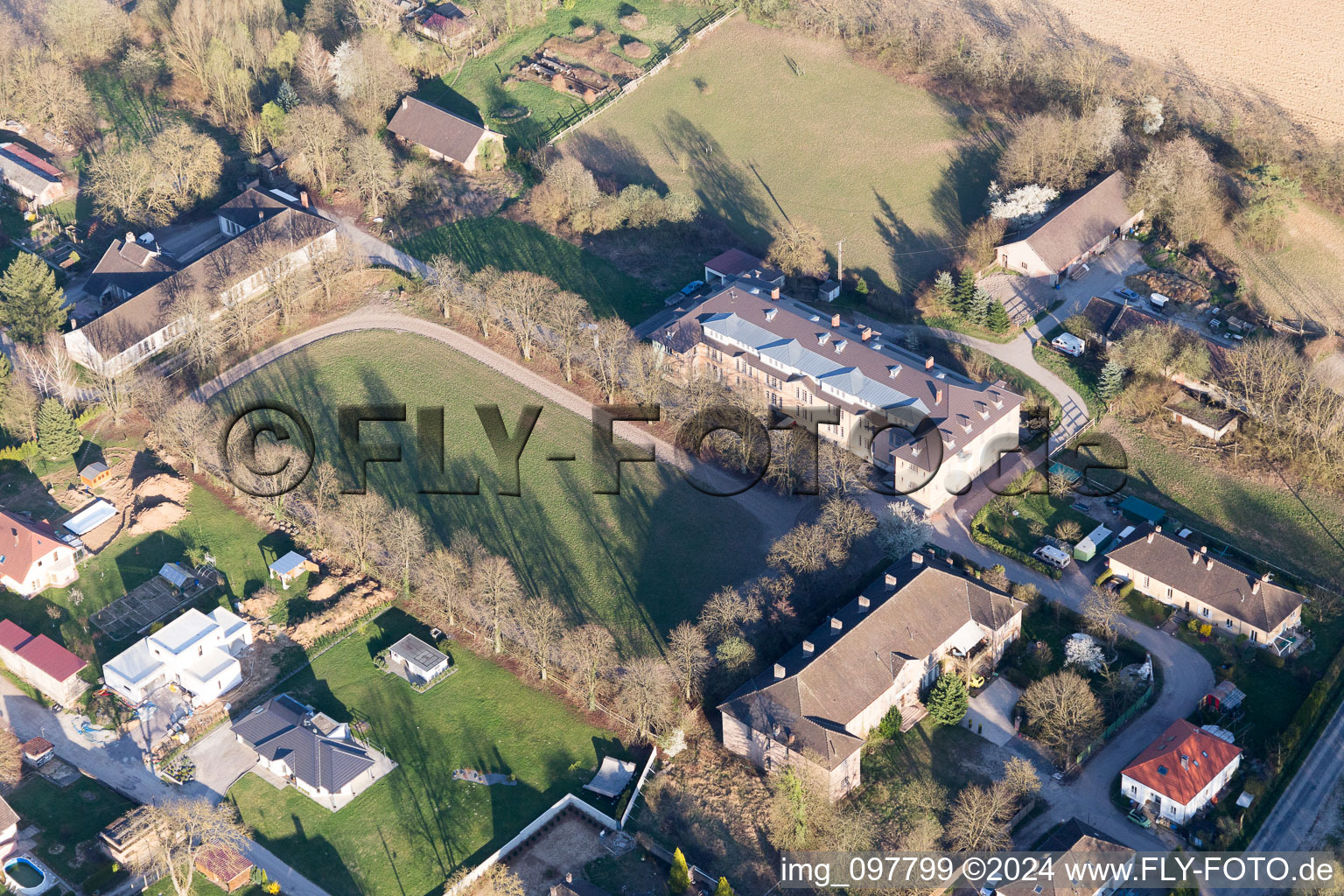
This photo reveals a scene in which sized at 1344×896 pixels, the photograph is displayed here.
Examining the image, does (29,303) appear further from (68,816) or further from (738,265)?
(738,265)

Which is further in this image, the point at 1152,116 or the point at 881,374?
the point at 1152,116

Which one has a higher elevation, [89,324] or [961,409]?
[961,409]

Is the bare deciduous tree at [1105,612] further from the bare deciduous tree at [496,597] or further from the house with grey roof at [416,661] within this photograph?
the house with grey roof at [416,661]

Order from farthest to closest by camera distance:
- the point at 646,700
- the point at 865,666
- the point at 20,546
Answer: the point at 20,546 < the point at 865,666 < the point at 646,700

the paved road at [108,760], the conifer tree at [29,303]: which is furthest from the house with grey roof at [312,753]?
the conifer tree at [29,303]

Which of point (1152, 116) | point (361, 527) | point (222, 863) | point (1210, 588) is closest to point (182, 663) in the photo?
point (361, 527)

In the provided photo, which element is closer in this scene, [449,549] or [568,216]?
[449,549]

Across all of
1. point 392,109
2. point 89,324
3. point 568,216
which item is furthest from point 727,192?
point 89,324

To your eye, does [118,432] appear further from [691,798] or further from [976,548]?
[976,548]
